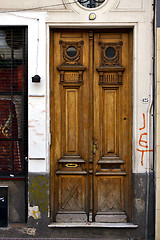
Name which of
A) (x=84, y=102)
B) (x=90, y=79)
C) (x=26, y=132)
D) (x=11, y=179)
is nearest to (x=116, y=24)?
(x=90, y=79)

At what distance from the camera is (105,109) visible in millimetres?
5988

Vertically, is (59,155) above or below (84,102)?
below

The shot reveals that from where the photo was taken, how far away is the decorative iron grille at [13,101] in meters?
5.88

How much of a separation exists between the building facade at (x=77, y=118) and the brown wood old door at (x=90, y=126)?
2 cm

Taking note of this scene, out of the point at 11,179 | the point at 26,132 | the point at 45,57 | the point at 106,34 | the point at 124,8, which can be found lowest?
the point at 11,179

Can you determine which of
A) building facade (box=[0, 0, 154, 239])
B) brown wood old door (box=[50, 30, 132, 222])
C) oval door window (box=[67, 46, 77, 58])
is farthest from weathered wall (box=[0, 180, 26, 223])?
oval door window (box=[67, 46, 77, 58])

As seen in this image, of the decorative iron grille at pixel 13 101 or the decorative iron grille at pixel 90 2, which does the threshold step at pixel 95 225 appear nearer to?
the decorative iron grille at pixel 13 101

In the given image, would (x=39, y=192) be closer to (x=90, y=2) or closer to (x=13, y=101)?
(x=13, y=101)

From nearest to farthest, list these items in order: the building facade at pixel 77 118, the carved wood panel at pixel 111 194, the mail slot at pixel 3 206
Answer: the building facade at pixel 77 118
the mail slot at pixel 3 206
the carved wood panel at pixel 111 194

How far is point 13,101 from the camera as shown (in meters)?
5.90

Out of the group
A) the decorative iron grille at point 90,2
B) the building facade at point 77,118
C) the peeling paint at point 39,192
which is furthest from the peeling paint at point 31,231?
the decorative iron grille at point 90,2

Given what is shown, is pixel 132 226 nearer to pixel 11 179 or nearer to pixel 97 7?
pixel 11 179

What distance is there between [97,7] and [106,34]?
53cm

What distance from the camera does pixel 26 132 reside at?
19.3 feet
